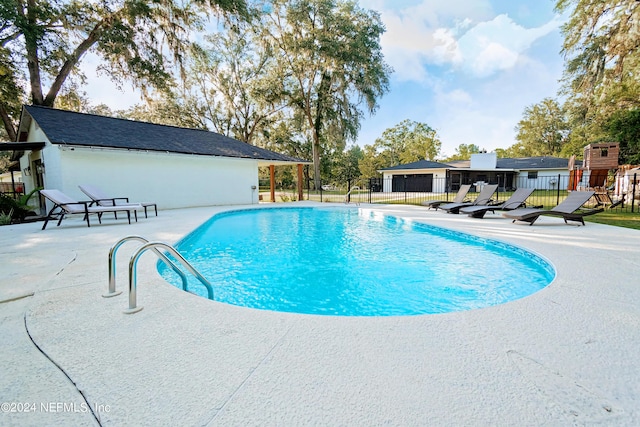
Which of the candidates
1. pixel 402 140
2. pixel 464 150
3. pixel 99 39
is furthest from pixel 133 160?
pixel 464 150

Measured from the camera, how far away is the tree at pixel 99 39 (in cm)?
1245

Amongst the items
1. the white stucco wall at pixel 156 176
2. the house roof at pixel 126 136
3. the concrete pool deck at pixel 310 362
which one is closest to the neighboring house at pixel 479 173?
the house roof at pixel 126 136

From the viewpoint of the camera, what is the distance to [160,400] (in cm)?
156

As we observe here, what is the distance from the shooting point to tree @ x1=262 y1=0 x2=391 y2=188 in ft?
76.9

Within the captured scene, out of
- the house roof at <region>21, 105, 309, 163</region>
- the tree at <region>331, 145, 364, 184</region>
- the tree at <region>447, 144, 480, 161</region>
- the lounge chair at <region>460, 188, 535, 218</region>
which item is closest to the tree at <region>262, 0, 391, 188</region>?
the house roof at <region>21, 105, 309, 163</region>

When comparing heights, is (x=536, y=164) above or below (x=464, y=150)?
below

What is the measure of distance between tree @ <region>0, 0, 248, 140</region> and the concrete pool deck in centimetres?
1524

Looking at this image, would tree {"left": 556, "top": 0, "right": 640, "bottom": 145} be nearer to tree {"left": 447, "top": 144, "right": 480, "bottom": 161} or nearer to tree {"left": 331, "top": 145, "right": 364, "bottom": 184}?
tree {"left": 331, "top": 145, "right": 364, "bottom": 184}

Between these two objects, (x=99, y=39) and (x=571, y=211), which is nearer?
(x=571, y=211)

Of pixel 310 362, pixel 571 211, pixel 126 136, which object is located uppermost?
pixel 126 136

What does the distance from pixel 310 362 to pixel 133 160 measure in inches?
515

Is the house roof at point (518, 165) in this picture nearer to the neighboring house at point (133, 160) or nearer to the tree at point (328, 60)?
the tree at point (328, 60)

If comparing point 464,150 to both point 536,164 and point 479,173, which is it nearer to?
point 536,164

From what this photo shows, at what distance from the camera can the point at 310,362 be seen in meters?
1.89
